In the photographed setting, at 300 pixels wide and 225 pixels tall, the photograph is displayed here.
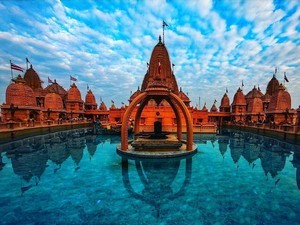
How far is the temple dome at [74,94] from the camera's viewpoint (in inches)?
2420

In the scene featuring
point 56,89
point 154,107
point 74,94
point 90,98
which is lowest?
point 154,107

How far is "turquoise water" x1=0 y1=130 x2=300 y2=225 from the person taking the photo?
753 cm

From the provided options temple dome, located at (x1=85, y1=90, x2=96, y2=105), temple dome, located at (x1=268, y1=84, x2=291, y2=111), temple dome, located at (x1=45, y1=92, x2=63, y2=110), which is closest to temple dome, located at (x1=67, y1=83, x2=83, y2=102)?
temple dome, located at (x1=45, y1=92, x2=63, y2=110)

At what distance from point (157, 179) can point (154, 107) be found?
33.8 meters

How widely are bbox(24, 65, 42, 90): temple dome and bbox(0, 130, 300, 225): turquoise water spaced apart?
188 feet

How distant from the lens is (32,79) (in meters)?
63.0

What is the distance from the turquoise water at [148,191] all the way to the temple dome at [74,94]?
4799 cm

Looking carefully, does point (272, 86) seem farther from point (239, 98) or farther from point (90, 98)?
point (90, 98)

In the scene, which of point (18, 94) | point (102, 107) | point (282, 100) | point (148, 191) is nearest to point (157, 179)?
point (148, 191)

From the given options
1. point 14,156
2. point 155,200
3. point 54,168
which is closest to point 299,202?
point 155,200

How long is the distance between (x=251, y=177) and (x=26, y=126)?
40.4 metres

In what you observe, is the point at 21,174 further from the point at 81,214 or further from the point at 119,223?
the point at 119,223

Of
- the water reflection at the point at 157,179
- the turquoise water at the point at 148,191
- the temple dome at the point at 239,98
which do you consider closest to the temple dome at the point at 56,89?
the turquoise water at the point at 148,191

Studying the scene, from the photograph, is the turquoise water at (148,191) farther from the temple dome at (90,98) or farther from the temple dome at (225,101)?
the temple dome at (225,101)
